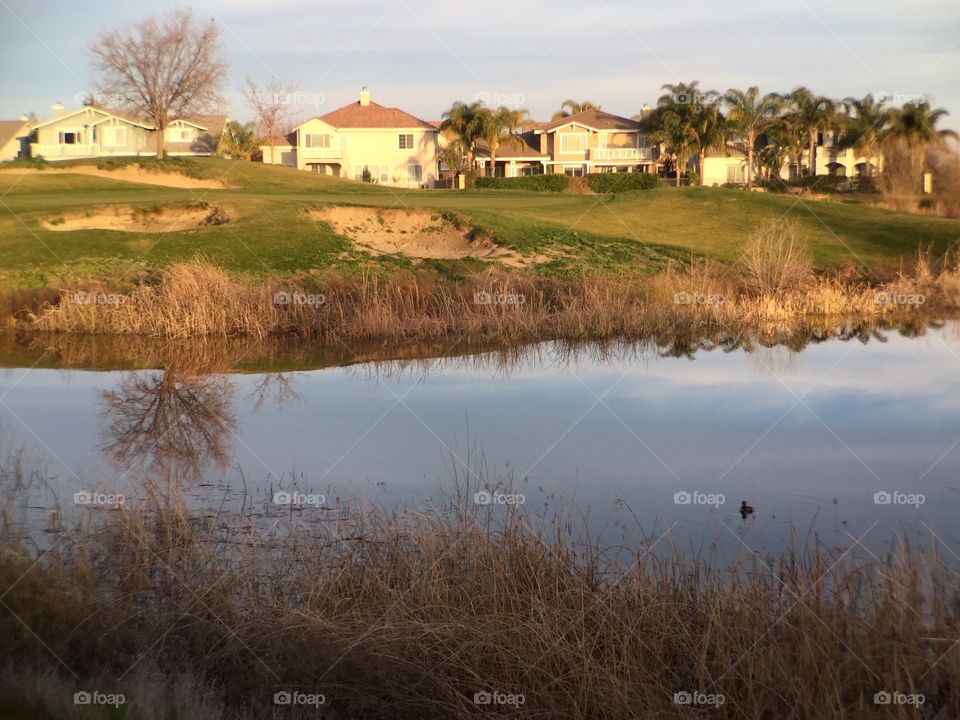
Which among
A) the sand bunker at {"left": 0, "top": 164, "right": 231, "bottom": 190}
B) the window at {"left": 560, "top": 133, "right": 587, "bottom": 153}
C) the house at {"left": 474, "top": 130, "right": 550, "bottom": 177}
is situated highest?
the window at {"left": 560, "top": 133, "right": 587, "bottom": 153}

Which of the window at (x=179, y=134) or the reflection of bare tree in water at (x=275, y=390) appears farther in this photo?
the window at (x=179, y=134)

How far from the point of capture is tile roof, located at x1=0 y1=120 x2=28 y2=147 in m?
88.0

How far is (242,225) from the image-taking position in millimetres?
32844

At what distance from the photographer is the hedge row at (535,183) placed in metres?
68.1

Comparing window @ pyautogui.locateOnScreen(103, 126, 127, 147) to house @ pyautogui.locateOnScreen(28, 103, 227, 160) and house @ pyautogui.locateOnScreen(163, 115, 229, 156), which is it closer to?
house @ pyautogui.locateOnScreen(28, 103, 227, 160)

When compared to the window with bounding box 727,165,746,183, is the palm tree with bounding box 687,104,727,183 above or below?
above

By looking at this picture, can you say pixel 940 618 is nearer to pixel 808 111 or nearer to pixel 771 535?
pixel 771 535

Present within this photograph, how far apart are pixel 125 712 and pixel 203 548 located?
127 inches

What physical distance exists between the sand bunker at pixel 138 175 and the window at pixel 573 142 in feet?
131

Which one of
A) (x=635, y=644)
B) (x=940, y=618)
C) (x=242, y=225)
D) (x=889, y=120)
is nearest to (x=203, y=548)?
(x=635, y=644)

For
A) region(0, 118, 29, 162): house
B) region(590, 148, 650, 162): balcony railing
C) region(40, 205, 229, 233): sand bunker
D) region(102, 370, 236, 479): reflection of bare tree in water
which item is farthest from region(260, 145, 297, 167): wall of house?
region(102, 370, 236, 479): reflection of bare tree in water

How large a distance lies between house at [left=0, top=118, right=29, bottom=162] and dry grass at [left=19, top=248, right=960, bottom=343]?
68.1 metres

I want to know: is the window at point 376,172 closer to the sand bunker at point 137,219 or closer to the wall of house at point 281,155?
the wall of house at point 281,155

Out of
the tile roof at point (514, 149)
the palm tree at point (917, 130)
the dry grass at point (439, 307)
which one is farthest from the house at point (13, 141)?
the dry grass at point (439, 307)
